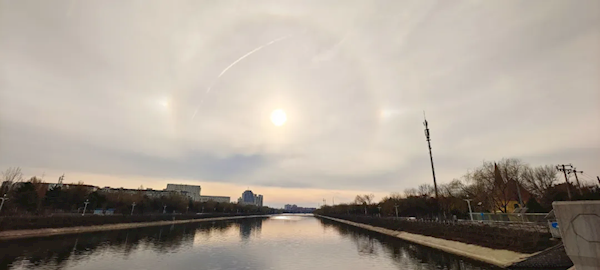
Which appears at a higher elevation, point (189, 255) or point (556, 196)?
point (556, 196)

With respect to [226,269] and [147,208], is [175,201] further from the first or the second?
[226,269]

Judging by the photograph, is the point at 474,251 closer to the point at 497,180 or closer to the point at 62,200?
the point at 497,180

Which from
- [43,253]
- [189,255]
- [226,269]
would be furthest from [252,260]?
[43,253]

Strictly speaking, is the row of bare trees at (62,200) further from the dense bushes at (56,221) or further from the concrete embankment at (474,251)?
the concrete embankment at (474,251)

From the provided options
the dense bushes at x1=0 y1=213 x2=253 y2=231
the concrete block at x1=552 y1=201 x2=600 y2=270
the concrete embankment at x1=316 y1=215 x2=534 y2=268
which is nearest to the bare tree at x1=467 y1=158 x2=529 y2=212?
the concrete embankment at x1=316 y1=215 x2=534 y2=268

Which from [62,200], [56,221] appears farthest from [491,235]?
[62,200]

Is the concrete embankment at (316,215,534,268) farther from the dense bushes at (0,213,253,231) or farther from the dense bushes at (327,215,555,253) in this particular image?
the dense bushes at (0,213,253,231)

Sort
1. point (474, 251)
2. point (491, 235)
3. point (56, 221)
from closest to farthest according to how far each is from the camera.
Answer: point (474, 251) < point (491, 235) < point (56, 221)

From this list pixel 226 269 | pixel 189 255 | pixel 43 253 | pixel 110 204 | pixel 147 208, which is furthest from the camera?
pixel 147 208

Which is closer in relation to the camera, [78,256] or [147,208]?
[78,256]
